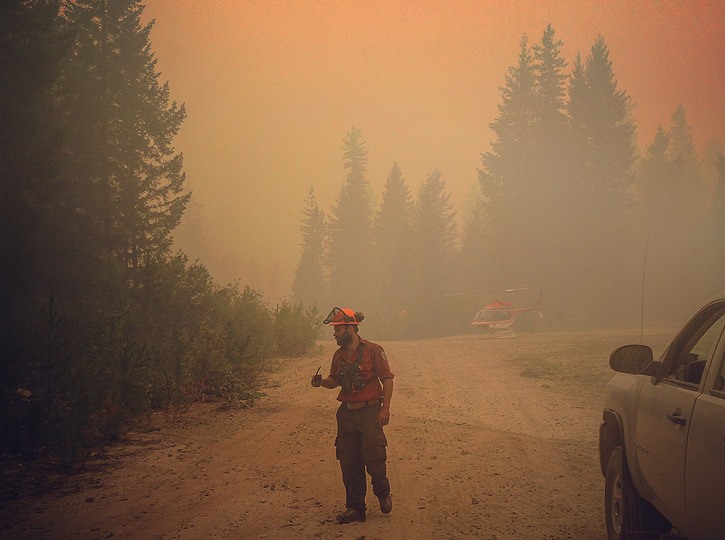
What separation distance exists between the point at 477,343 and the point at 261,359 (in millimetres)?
12059

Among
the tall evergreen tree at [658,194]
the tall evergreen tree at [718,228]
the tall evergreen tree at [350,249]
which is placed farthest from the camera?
the tall evergreen tree at [350,249]

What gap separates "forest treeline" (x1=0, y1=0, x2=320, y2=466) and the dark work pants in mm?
3985

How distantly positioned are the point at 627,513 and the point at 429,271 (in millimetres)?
42207

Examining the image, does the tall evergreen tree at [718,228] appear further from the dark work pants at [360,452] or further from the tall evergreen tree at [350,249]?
the dark work pants at [360,452]

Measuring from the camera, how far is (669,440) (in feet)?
10.9

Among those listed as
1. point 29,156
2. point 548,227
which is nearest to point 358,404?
point 29,156

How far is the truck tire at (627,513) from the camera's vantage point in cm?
391

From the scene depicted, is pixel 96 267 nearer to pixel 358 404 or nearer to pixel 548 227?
pixel 358 404

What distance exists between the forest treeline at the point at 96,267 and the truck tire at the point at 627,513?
6468 mm

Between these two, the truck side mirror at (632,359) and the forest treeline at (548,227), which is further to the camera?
the forest treeline at (548,227)

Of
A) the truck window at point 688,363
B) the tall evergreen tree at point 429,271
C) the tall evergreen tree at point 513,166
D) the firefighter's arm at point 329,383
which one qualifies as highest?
the tall evergreen tree at point 513,166

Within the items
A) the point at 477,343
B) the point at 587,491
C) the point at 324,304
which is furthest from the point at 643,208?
the point at 587,491

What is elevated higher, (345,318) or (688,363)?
(345,318)

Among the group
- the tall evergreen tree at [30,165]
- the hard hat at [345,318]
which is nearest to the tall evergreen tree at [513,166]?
the tall evergreen tree at [30,165]
